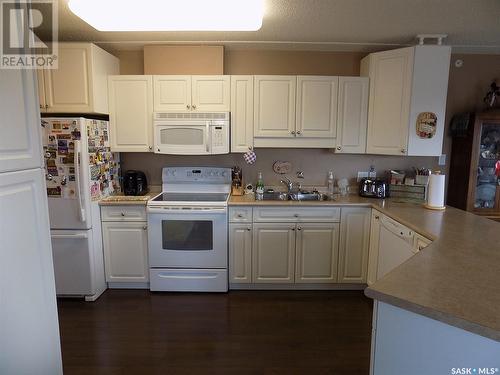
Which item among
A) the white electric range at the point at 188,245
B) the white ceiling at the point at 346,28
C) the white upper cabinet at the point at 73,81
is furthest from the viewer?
the white electric range at the point at 188,245

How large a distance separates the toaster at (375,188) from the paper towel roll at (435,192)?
546mm

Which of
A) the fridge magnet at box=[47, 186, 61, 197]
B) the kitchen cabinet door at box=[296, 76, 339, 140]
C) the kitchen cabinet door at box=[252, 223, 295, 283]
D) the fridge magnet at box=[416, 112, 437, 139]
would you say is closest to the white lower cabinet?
the fridge magnet at box=[47, 186, 61, 197]

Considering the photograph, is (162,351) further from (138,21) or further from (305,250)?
(138,21)

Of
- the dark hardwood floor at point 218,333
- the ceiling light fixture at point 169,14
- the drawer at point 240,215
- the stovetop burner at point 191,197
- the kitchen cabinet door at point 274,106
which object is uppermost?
the ceiling light fixture at point 169,14

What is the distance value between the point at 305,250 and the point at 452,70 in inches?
95.9

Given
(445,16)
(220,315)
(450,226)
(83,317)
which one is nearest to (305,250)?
(220,315)

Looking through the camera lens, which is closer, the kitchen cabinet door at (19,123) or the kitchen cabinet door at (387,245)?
the kitchen cabinet door at (19,123)

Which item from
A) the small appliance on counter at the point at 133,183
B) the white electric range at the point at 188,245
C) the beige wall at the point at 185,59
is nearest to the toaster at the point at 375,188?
the white electric range at the point at 188,245

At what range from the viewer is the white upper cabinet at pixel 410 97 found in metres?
2.71

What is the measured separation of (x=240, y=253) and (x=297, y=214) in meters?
0.66

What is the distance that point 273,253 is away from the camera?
115 inches

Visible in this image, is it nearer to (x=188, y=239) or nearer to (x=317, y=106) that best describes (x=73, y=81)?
(x=188, y=239)

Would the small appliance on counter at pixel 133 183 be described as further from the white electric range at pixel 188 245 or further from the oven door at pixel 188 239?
the oven door at pixel 188 239

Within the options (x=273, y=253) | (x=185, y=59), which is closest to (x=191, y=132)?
(x=185, y=59)
